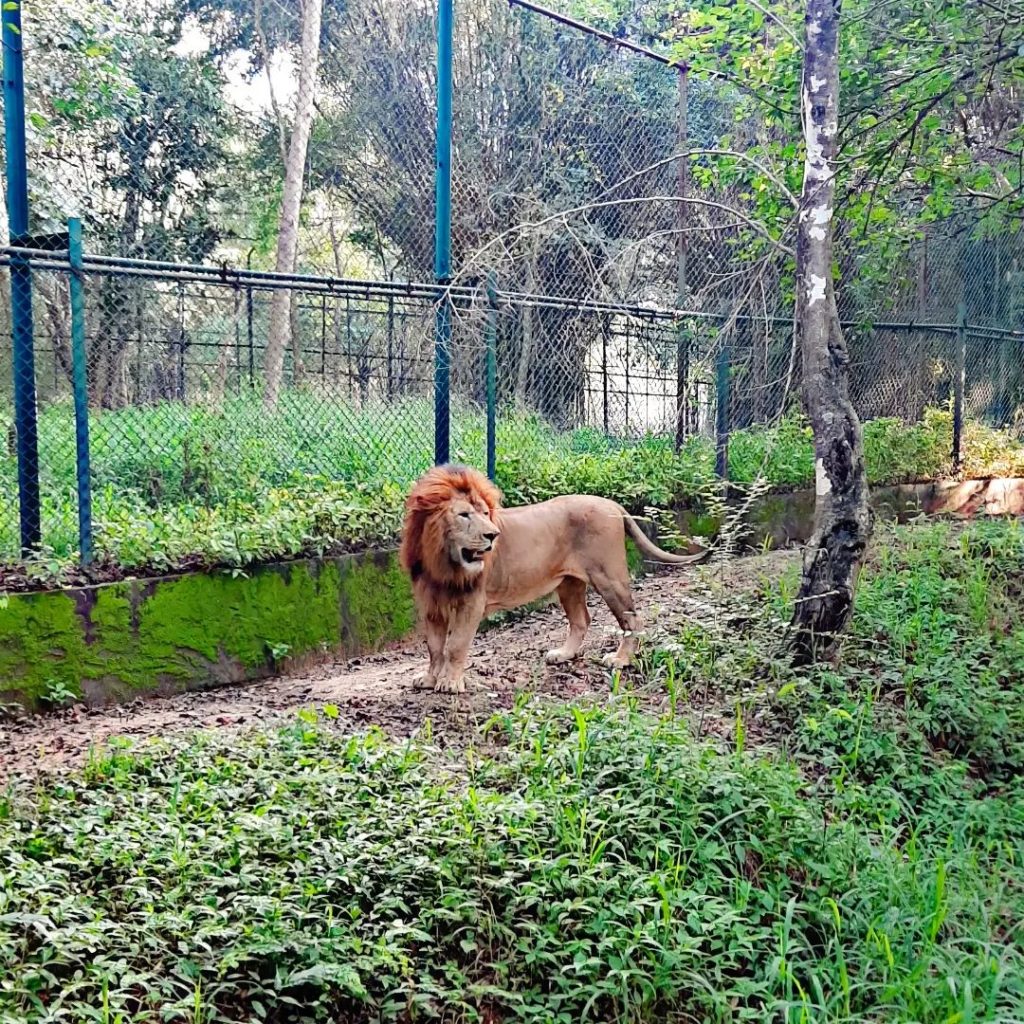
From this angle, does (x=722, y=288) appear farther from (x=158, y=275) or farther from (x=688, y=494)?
(x=158, y=275)

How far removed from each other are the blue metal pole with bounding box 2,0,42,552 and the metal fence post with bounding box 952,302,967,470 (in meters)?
9.45

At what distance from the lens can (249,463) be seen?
6891 millimetres

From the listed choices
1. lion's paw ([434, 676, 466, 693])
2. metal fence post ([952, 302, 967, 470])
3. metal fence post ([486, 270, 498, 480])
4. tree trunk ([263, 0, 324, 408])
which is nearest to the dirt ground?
lion's paw ([434, 676, 466, 693])

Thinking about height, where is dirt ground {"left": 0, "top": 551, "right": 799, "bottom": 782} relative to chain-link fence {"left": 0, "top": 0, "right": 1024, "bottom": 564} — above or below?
below

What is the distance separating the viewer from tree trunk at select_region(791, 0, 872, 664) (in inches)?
217

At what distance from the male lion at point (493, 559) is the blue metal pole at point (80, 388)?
1567 millimetres

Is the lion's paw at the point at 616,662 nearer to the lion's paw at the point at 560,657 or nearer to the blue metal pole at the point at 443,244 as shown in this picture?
the lion's paw at the point at 560,657

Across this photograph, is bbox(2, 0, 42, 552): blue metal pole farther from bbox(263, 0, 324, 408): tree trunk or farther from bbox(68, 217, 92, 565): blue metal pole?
bbox(263, 0, 324, 408): tree trunk

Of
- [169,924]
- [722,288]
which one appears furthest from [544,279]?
[169,924]

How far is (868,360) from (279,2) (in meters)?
8.83

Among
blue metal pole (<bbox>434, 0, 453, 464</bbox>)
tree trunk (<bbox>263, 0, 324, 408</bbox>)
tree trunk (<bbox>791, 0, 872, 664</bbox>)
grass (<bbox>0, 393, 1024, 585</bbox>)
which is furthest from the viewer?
tree trunk (<bbox>263, 0, 324, 408</bbox>)

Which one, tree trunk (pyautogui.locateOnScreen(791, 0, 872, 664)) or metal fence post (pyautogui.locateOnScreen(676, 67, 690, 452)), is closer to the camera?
tree trunk (pyautogui.locateOnScreen(791, 0, 872, 664))

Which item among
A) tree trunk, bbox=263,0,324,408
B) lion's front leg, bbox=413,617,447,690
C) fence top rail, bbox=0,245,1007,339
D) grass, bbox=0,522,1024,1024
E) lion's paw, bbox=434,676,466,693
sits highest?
tree trunk, bbox=263,0,324,408

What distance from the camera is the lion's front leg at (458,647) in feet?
17.2
